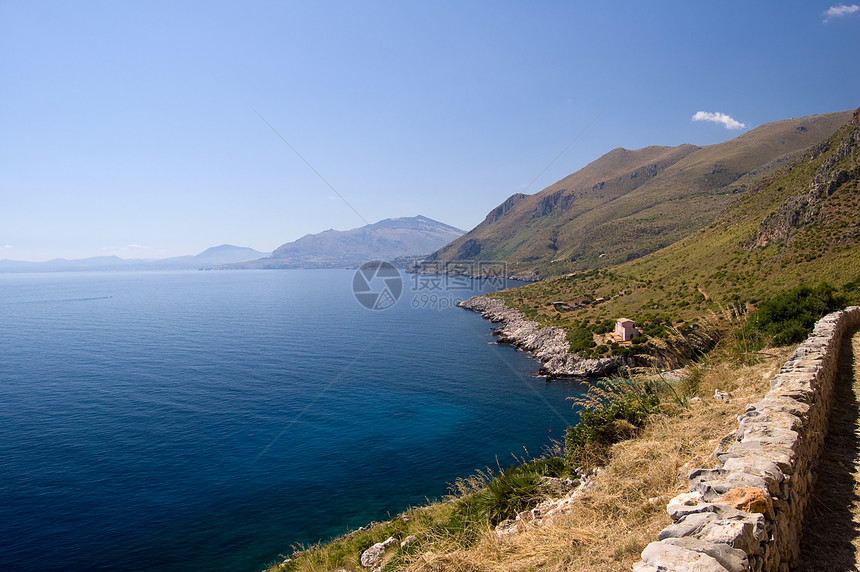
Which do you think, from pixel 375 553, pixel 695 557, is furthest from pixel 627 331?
pixel 695 557

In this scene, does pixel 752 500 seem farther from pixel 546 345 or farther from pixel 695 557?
pixel 546 345

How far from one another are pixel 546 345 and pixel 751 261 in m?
23.8

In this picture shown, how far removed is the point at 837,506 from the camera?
5.54 m

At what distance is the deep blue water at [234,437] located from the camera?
65.8 ft

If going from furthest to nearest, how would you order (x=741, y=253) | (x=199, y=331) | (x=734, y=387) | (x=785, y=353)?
(x=199, y=331) < (x=741, y=253) < (x=785, y=353) < (x=734, y=387)

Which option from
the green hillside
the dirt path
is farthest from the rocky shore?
the dirt path

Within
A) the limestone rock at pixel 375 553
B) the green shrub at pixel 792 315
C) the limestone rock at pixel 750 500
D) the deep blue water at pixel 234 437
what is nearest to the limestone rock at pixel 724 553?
the limestone rock at pixel 750 500

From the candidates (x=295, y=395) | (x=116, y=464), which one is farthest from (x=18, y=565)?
(x=295, y=395)

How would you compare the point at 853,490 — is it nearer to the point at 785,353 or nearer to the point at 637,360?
the point at 785,353

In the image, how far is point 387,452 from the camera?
1101 inches

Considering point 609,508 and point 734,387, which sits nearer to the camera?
point 609,508

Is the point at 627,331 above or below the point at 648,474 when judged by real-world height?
below

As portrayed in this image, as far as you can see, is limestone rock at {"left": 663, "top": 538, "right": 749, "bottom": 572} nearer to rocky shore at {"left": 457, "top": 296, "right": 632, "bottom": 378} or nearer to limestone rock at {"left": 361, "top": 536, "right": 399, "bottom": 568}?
limestone rock at {"left": 361, "top": 536, "right": 399, "bottom": 568}

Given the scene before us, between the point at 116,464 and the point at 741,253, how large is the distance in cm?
6300
